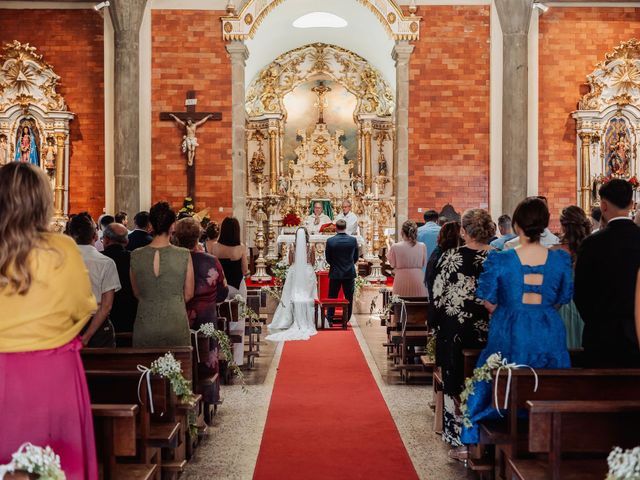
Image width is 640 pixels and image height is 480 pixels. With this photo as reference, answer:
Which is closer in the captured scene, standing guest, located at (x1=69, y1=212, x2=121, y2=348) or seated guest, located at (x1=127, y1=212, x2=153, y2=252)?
standing guest, located at (x1=69, y1=212, x2=121, y2=348)

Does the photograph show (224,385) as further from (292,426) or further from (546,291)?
(546,291)

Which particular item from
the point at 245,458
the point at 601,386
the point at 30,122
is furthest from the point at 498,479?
the point at 30,122

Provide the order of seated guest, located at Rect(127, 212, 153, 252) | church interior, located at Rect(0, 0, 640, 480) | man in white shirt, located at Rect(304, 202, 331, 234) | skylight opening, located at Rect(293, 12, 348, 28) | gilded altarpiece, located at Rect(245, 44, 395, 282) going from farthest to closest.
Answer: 1. gilded altarpiece, located at Rect(245, 44, 395, 282)
2. skylight opening, located at Rect(293, 12, 348, 28)
3. man in white shirt, located at Rect(304, 202, 331, 234)
4. seated guest, located at Rect(127, 212, 153, 252)
5. church interior, located at Rect(0, 0, 640, 480)

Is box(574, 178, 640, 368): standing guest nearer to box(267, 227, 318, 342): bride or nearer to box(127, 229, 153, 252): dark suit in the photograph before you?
box(127, 229, 153, 252): dark suit

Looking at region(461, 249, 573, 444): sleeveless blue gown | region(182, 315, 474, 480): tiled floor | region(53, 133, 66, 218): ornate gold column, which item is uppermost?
region(53, 133, 66, 218): ornate gold column

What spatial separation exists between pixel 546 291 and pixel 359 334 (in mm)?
6804

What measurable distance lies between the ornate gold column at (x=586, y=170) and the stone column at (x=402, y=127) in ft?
11.3

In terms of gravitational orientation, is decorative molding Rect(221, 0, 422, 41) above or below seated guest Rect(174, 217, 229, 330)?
above

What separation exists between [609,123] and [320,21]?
725 centimetres

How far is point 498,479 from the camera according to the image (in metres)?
4.53

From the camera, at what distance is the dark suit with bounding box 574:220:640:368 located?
4246mm

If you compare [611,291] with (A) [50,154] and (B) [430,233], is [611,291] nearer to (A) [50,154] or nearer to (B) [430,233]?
(B) [430,233]

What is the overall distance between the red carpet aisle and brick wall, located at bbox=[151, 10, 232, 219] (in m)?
7.08

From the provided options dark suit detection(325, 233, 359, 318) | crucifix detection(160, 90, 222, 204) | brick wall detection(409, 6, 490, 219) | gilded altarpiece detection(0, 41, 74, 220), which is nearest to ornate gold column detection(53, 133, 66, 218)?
gilded altarpiece detection(0, 41, 74, 220)
